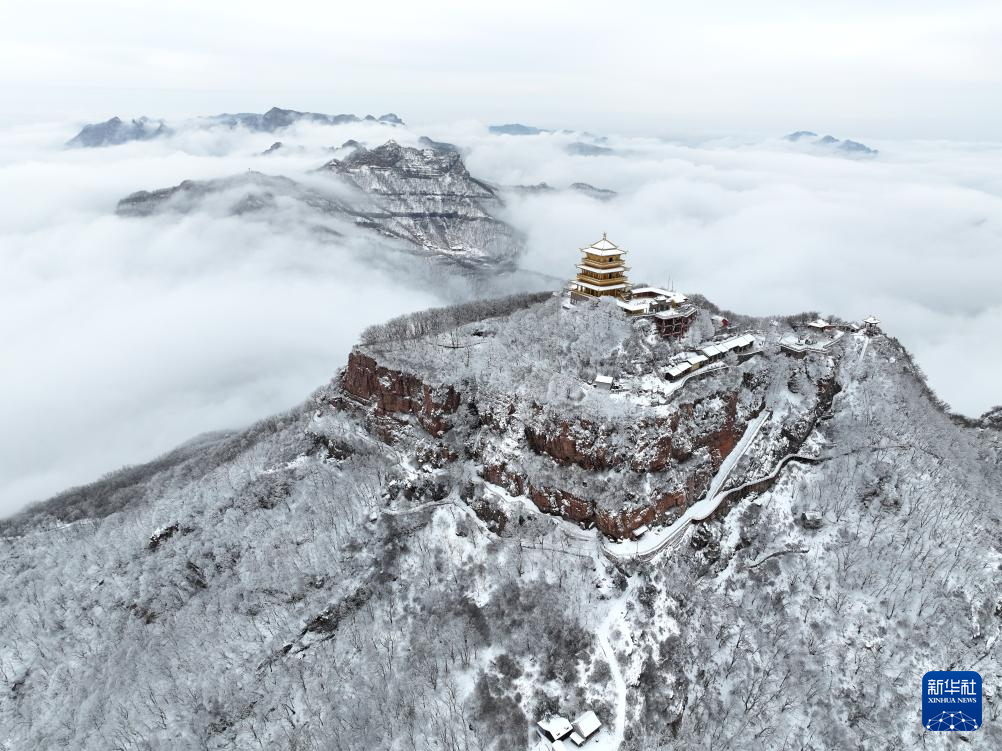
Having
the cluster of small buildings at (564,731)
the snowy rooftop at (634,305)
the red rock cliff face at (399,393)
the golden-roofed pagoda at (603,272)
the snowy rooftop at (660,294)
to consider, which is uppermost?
the golden-roofed pagoda at (603,272)

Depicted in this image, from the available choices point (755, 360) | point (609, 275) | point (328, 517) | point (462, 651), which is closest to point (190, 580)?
point (328, 517)

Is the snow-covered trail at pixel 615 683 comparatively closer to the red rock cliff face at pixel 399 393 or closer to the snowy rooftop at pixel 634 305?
the red rock cliff face at pixel 399 393

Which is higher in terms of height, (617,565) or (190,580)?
(617,565)

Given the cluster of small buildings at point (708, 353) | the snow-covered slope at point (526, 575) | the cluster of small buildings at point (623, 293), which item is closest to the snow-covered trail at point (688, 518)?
the snow-covered slope at point (526, 575)

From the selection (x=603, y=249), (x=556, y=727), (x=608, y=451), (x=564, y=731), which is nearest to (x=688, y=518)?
(x=608, y=451)

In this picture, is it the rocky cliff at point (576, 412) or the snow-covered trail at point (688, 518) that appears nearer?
the snow-covered trail at point (688, 518)

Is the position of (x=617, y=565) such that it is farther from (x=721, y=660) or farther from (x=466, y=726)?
(x=466, y=726)

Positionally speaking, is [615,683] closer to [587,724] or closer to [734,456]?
[587,724]
